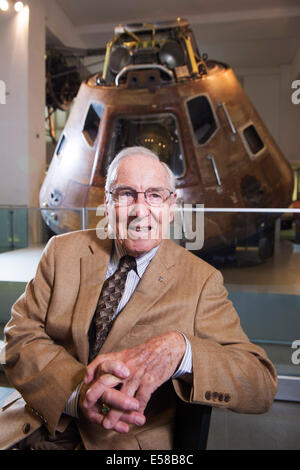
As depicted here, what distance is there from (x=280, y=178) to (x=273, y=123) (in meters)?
6.31

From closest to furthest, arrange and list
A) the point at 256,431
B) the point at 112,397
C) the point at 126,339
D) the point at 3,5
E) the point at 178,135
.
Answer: the point at 112,397 < the point at 126,339 < the point at 256,431 < the point at 178,135 < the point at 3,5

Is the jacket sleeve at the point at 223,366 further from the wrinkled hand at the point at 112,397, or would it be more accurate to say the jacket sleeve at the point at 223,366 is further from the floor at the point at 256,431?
the floor at the point at 256,431

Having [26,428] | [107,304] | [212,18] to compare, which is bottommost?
[26,428]

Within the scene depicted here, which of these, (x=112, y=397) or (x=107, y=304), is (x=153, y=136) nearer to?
(x=107, y=304)

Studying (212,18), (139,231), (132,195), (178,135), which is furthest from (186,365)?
(212,18)

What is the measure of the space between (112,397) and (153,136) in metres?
2.74

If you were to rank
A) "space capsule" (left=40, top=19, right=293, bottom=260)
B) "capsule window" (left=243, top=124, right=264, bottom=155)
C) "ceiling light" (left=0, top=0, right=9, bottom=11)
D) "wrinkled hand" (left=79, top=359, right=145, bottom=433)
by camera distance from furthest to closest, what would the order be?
"ceiling light" (left=0, top=0, right=9, bottom=11)
"capsule window" (left=243, top=124, right=264, bottom=155)
"space capsule" (left=40, top=19, right=293, bottom=260)
"wrinkled hand" (left=79, top=359, right=145, bottom=433)

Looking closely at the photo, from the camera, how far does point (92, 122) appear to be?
370cm

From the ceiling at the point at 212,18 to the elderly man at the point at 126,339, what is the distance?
637 centimetres

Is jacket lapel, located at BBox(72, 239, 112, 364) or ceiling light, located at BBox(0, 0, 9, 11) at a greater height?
ceiling light, located at BBox(0, 0, 9, 11)

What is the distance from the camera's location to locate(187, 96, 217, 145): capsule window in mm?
3275

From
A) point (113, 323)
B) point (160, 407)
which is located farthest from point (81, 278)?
point (160, 407)

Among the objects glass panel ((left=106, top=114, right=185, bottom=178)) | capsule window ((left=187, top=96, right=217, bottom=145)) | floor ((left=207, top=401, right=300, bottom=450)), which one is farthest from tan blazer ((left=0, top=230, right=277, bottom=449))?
capsule window ((left=187, top=96, right=217, bottom=145))

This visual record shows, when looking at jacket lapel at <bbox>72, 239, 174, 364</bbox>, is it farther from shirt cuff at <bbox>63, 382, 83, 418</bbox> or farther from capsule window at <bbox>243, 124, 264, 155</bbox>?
capsule window at <bbox>243, 124, 264, 155</bbox>
